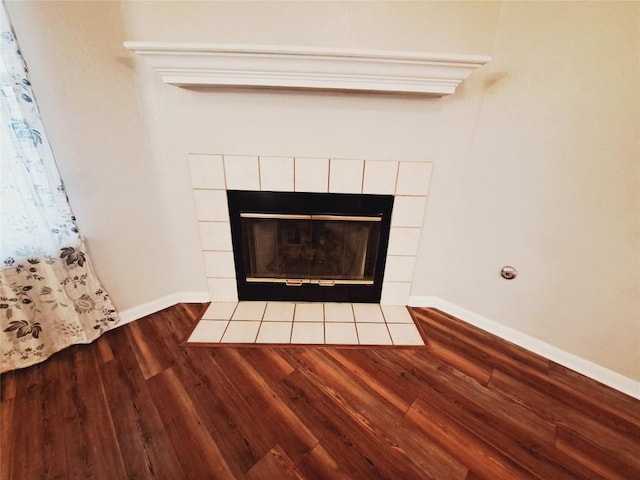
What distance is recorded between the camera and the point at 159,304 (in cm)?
173

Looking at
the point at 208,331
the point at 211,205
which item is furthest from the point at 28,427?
the point at 211,205

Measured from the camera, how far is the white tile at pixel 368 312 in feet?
5.57

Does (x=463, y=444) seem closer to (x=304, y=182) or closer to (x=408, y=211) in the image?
(x=408, y=211)

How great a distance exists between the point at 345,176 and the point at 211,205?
82cm

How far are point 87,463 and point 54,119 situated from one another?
4.67ft

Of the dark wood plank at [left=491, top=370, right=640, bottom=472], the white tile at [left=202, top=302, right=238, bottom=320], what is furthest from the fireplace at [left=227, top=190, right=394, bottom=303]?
the dark wood plank at [left=491, top=370, right=640, bottom=472]

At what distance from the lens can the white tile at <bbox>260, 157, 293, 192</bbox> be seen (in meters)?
1.48

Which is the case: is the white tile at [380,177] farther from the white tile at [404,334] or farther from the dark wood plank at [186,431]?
the dark wood plank at [186,431]

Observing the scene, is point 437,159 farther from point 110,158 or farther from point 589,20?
point 110,158

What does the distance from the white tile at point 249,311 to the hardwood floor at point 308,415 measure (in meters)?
0.26

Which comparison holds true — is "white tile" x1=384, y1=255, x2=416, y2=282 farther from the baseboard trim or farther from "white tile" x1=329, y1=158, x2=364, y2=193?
the baseboard trim

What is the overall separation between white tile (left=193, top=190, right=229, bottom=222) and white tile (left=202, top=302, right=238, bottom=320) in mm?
594

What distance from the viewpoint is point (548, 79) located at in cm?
120

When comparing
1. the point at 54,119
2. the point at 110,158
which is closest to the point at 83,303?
the point at 110,158
